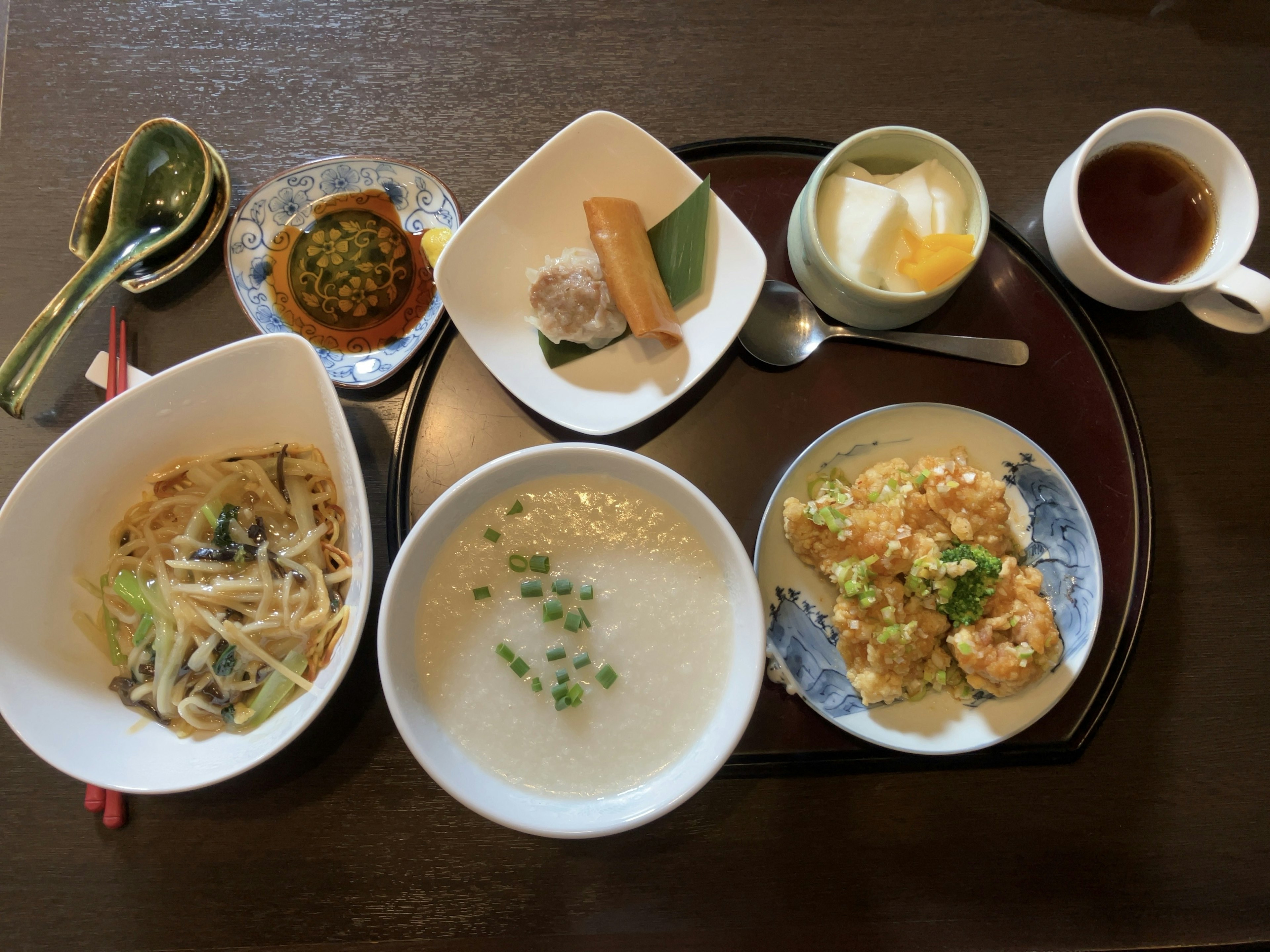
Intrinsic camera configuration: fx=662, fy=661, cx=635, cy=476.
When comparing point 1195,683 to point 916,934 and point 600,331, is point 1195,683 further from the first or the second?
point 600,331

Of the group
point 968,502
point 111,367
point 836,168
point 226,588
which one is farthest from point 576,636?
point 111,367

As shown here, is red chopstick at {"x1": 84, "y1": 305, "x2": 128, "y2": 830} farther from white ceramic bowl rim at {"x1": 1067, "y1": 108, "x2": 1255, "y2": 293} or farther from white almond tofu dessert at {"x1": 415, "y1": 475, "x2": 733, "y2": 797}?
white ceramic bowl rim at {"x1": 1067, "y1": 108, "x2": 1255, "y2": 293}

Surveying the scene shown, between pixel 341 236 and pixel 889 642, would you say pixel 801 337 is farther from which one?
pixel 341 236

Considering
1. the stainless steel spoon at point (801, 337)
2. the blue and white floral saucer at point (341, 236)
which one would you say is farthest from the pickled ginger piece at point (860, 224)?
the blue and white floral saucer at point (341, 236)

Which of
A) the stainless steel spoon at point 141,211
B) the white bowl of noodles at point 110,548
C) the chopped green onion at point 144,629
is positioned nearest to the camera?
the white bowl of noodles at point 110,548

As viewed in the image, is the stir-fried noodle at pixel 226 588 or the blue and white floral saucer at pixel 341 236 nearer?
the stir-fried noodle at pixel 226 588

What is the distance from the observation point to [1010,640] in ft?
4.00

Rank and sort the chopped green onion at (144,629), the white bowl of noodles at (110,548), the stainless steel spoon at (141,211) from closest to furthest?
1. the white bowl of noodles at (110,548)
2. the chopped green onion at (144,629)
3. the stainless steel spoon at (141,211)

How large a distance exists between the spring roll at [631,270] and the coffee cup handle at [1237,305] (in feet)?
3.40

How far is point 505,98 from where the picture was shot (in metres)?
1.55

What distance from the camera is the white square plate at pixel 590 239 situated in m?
1.35

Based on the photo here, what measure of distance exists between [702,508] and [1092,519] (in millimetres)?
886

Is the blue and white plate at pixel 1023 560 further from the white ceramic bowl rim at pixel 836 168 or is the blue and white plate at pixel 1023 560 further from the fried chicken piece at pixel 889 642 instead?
the white ceramic bowl rim at pixel 836 168

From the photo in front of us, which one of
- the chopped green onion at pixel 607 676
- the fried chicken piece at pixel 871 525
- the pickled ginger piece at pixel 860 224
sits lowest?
the chopped green onion at pixel 607 676
